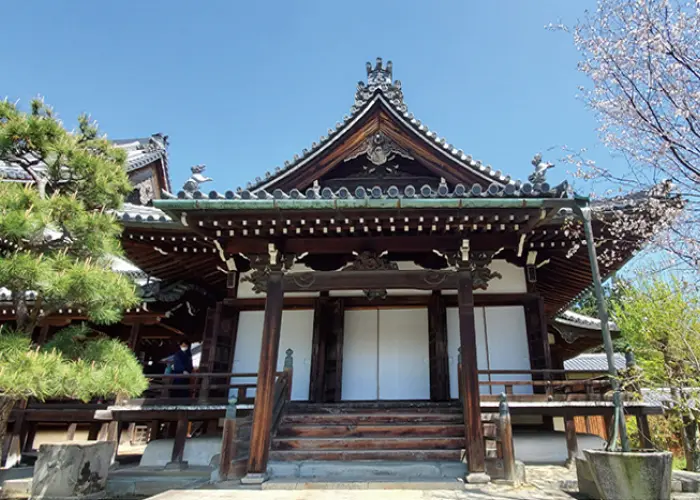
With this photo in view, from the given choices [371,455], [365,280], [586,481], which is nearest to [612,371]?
[586,481]

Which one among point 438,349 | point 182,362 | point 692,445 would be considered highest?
point 438,349

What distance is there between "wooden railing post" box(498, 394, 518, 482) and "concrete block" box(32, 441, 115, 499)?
18.9 ft

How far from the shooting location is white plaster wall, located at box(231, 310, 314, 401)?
8.84m

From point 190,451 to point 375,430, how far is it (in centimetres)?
385

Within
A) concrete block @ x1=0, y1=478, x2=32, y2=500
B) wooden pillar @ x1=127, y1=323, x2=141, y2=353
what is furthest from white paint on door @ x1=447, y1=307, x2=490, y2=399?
concrete block @ x1=0, y1=478, x2=32, y2=500

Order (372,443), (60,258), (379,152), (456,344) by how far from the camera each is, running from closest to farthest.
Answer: (60,258), (372,443), (456,344), (379,152)

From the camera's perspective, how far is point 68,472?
20.0 feet

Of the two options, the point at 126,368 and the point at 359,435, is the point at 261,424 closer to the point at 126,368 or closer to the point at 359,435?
the point at 359,435

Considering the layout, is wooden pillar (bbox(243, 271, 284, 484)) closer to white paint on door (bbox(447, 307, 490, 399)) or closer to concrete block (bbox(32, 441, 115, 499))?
concrete block (bbox(32, 441, 115, 499))

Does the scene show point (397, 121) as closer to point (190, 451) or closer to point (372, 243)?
point (372, 243)

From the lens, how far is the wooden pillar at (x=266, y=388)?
6020 millimetres

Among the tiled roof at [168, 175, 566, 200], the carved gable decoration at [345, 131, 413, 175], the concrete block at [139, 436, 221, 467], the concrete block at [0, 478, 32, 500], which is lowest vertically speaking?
the concrete block at [0, 478, 32, 500]

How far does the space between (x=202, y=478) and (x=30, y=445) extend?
287 inches

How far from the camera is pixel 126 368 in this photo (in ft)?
18.4
